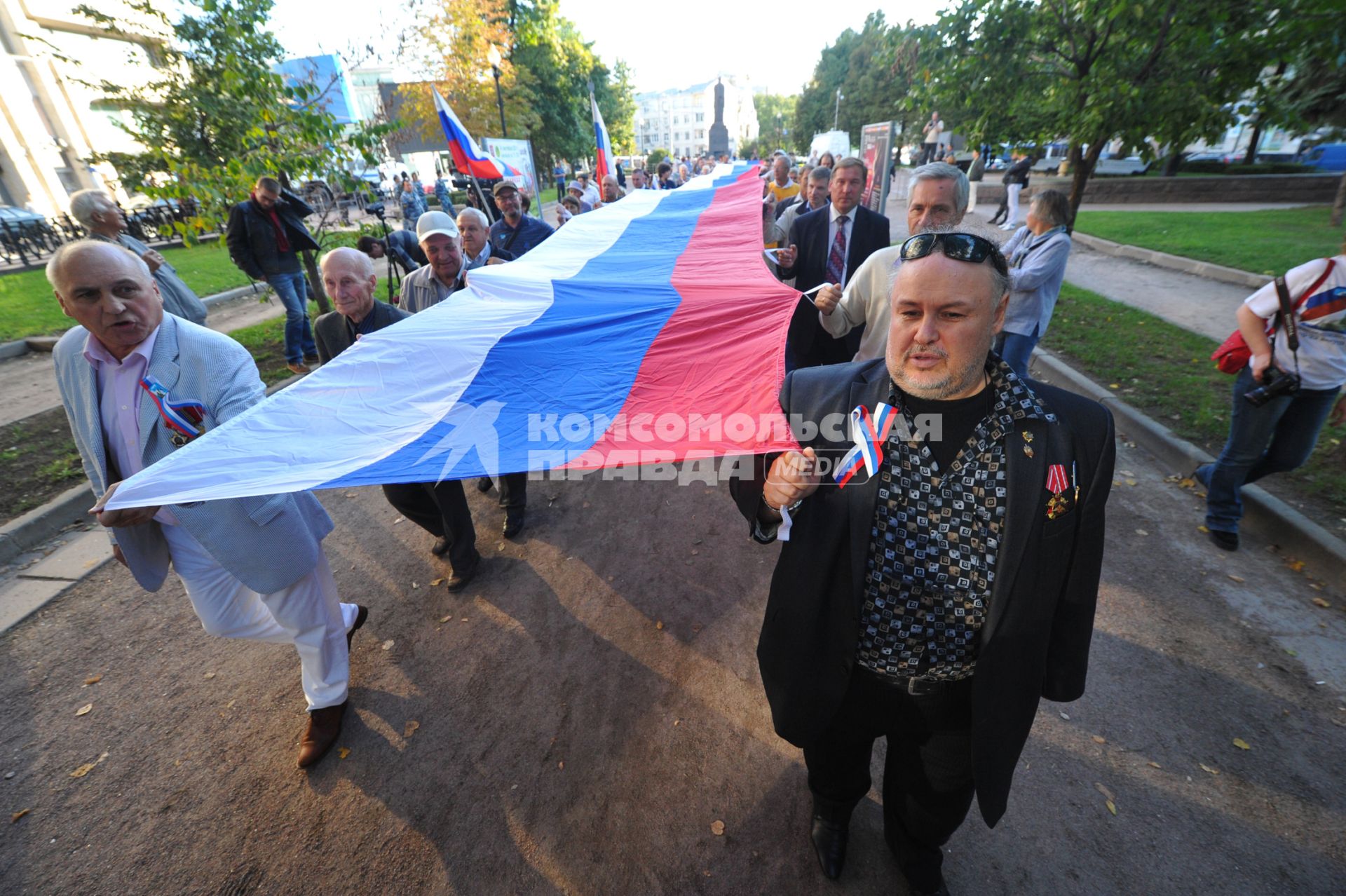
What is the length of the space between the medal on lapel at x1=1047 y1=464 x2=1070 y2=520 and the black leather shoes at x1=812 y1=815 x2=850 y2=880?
1602 mm

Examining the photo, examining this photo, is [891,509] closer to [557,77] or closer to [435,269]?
[435,269]

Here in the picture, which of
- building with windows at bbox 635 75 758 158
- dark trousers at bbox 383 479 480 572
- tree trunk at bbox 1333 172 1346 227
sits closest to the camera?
dark trousers at bbox 383 479 480 572

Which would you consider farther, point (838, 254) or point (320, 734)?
point (838, 254)

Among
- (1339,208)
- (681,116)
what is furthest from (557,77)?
(681,116)

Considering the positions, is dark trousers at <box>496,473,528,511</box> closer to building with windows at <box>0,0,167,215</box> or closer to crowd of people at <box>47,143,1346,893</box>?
crowd of people at <box>47,143,1346,893</box>

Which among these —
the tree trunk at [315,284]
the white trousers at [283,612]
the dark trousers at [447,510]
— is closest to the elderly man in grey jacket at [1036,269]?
the dark trousers at [447,510]

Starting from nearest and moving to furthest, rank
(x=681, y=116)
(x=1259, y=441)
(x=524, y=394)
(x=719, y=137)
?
(x=524, y=394) → (x=1259, y=441) → (x=719, y=137) → (x=681, y=116)


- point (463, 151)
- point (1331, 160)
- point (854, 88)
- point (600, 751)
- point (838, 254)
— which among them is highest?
point (854, 88)

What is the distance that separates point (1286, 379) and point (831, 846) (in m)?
3.67

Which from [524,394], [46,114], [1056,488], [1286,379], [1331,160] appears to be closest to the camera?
[1056,488]

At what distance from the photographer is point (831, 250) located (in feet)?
15.4

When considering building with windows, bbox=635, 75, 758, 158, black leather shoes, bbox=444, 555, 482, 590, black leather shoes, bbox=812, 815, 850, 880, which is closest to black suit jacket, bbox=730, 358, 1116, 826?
black leather shoes, bbox=812, 815, 850, 880

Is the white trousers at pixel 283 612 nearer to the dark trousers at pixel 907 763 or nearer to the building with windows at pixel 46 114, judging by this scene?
the dark trousers at pixel 907 763

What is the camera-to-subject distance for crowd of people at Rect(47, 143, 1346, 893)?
1.51 m
